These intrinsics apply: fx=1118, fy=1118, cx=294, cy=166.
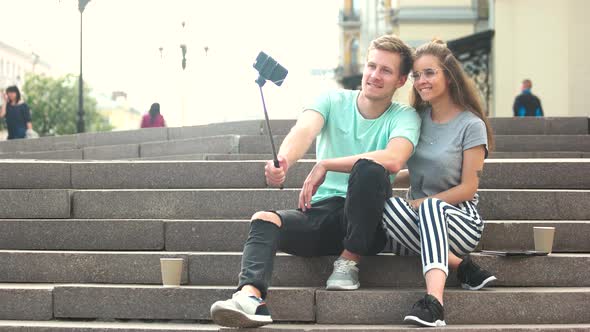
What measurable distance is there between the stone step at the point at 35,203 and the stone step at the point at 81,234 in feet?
0.72

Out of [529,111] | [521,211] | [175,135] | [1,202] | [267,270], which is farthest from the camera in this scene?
[529,111]

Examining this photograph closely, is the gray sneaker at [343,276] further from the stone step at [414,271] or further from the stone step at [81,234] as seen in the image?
the stone step at [81,234]

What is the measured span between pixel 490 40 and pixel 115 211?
45.6ft

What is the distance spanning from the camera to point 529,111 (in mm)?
16125

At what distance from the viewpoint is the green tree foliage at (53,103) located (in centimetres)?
7100

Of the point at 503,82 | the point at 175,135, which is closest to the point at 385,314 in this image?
the point at 175,135

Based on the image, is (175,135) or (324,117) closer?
(324,117)

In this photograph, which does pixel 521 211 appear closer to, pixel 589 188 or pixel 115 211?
pixel 589 188

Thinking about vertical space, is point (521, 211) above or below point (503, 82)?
below

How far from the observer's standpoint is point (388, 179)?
5410 mm

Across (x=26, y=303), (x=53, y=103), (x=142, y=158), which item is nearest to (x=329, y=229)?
(x=26, y=303)

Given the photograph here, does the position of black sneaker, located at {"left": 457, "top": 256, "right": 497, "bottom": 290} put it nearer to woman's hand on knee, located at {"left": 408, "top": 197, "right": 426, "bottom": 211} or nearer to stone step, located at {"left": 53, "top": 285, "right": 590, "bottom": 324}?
stone step, located at {"left": 53, "top": 285, "right": 590, "bottom": 324}

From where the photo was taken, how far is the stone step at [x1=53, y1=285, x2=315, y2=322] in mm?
5535

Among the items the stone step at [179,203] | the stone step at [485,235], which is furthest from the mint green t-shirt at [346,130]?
the stone step at [179,203]
